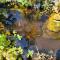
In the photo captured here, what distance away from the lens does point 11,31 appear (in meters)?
3.66

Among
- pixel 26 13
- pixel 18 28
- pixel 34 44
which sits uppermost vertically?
pixel 26 13

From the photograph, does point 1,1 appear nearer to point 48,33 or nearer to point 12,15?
point 12,15

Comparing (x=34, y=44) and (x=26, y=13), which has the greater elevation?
(x=26, y=13)

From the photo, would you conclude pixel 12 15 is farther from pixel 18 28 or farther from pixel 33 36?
pixel 33 36

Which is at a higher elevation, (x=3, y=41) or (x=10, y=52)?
(x=3, y=41)

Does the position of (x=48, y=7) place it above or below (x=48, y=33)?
above

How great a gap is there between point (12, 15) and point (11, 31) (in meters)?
0.24

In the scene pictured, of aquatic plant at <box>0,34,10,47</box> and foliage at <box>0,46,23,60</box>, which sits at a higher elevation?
aquatic plant at <box>0,34,10,47</box>

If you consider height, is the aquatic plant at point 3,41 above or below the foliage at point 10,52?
above

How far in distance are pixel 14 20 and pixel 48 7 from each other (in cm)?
54

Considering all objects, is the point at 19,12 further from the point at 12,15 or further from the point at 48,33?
the point at 48,33

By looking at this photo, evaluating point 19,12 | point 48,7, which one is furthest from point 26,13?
point 48,7

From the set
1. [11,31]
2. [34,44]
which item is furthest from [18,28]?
[34,44]

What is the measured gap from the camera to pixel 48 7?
3.57 m
